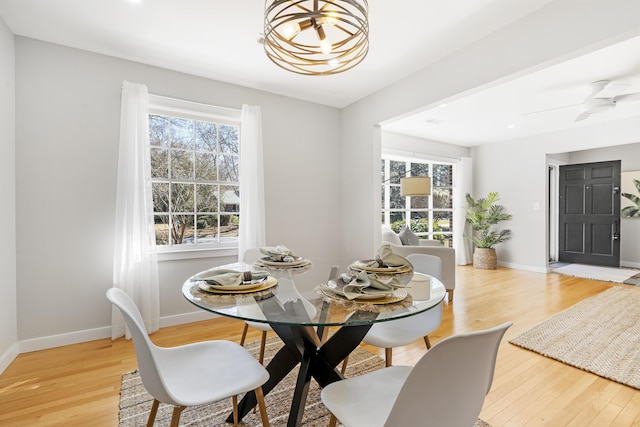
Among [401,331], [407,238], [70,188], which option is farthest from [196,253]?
[407,238]

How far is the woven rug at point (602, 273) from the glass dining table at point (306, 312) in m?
5.25

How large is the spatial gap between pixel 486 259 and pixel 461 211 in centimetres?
107

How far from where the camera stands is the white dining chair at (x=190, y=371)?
113 cm

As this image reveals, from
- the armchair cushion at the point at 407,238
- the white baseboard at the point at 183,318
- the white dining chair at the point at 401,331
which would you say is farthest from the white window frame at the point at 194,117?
the armchair cushion at the point at 407,238

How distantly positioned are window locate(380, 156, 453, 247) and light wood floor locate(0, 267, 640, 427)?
264 cm

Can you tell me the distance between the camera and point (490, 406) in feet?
6.04

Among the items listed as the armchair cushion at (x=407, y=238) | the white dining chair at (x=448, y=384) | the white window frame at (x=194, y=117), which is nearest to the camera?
the white dining chair at (x=448, y=384)

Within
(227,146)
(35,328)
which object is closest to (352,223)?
(227,146)

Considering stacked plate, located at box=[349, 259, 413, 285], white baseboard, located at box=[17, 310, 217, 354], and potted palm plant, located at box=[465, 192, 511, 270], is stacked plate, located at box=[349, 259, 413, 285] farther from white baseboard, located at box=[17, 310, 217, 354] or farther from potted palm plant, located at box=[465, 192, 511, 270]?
potted palm plant, located at box=[465, 192, 511, 270]

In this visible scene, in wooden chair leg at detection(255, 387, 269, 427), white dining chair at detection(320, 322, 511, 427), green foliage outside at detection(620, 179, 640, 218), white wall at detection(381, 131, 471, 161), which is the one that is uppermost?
white wall at detection(381, 131, 471, 161)

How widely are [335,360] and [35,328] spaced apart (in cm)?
263

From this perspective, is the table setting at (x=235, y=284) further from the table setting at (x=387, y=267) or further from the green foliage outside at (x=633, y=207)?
the green foliage outside at (x=633, y=207)

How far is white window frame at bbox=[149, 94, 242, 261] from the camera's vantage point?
3047mm

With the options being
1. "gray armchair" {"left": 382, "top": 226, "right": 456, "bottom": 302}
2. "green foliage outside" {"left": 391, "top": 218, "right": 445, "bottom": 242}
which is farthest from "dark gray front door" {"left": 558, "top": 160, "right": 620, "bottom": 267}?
"gray armchair" {"left": 382, "top": 226, "right": 456, "bottom": 302}
